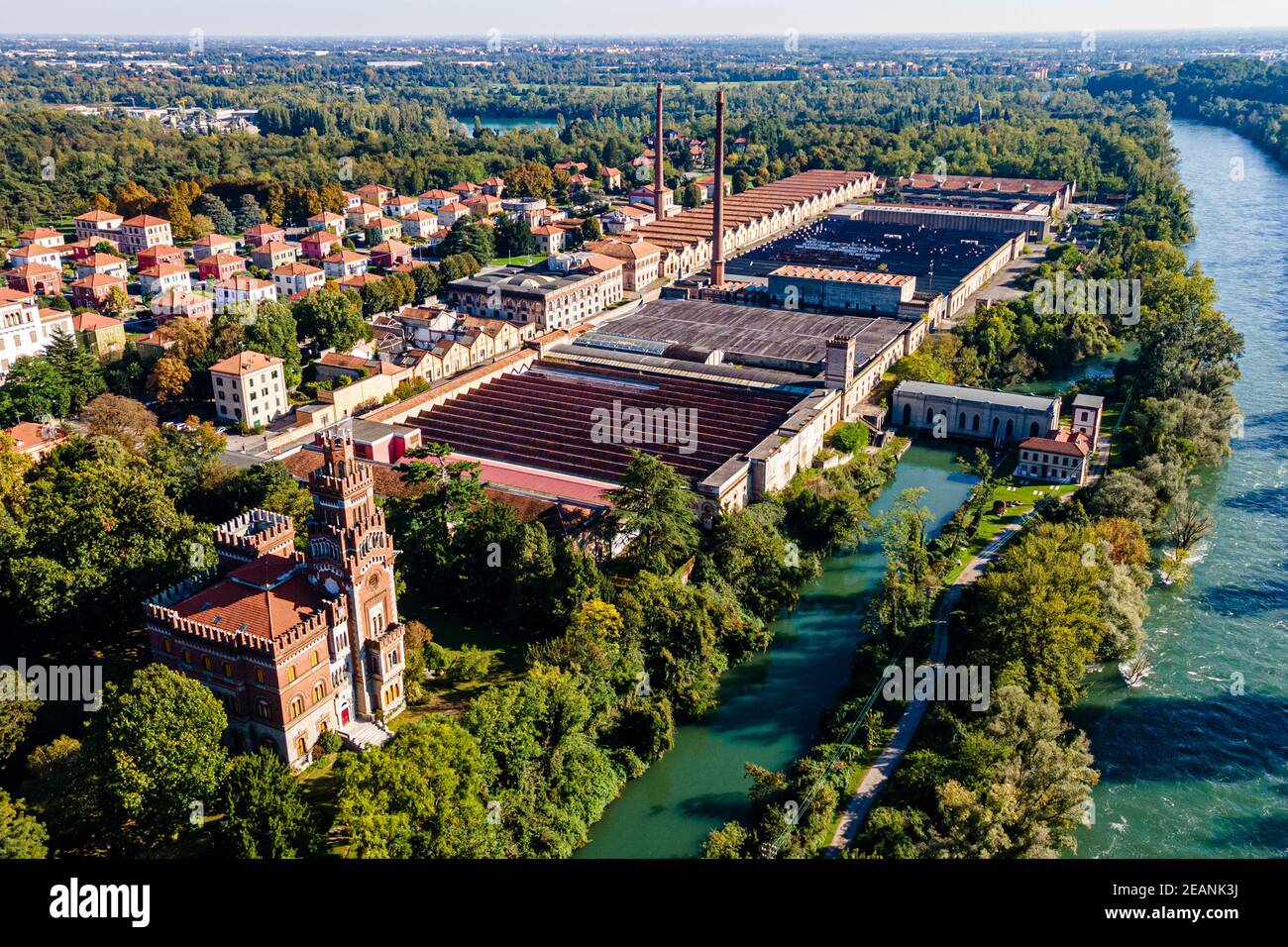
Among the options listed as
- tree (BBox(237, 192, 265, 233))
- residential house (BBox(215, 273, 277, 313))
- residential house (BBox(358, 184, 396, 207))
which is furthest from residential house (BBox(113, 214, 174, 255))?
residential house (BBox(358, 184, 396, 207))

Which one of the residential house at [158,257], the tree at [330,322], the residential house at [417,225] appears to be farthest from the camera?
the residential house at [417,225]

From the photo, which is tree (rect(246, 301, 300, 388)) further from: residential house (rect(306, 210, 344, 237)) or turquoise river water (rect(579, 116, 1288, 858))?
residential house (rect(306, 210, 344, 237))

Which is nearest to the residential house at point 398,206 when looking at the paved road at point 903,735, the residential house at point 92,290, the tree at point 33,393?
the residential house at point 92,290

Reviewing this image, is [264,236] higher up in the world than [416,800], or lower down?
higher up

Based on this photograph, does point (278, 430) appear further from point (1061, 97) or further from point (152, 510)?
point (1061, 97)

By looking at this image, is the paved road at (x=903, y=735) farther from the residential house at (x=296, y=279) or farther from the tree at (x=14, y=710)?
the residential house at (x=296, y=279)

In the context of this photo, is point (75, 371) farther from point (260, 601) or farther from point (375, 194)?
point (375, 194)

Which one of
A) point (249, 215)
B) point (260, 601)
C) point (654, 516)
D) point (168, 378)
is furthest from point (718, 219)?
point (260, 601)
